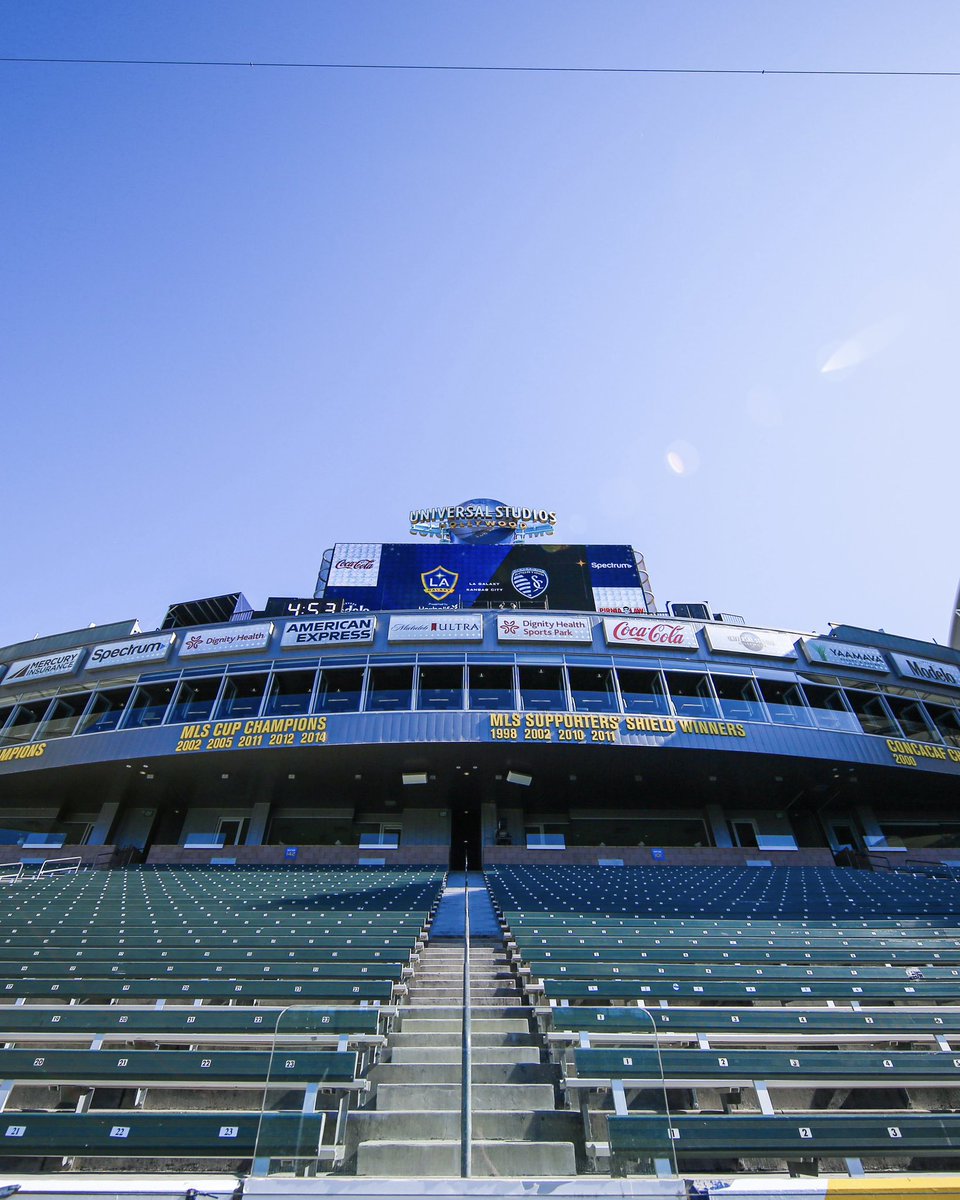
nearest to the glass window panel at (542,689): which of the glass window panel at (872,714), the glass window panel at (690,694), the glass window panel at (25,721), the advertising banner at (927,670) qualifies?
the glass window panel at (690,694)

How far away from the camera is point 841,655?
21688 millimetres

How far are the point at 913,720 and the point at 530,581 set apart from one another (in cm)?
1522

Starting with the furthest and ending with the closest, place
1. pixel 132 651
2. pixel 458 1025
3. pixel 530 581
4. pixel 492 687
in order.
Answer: pixel 530 581
pixel 132 651
pixel 492 687
pixel 458 1025

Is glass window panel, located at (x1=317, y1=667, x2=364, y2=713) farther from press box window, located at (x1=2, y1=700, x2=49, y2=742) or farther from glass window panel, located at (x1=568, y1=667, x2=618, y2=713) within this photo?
press box window, located at (x1=2, y1=700, x2=49, y2=742)

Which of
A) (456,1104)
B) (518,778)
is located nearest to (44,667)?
(518,778)

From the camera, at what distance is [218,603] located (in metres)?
25.6

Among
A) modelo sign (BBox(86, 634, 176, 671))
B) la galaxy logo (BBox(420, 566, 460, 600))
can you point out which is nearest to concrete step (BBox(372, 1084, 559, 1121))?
modelo sign (BBox(86, 634, 176, 671))

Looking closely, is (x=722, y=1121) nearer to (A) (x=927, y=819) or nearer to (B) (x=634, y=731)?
(B) (x=634, y=731)

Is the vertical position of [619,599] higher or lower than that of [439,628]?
higher

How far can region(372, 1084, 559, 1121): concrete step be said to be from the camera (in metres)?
4.63

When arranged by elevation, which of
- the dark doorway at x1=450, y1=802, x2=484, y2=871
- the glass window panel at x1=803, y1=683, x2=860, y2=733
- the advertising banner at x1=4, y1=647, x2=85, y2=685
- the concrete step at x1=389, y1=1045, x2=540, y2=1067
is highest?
the advertising banner at x1=4, y1=647, x2=85, y2=685

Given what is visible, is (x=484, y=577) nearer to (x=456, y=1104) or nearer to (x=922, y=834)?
(x=922, y=834)

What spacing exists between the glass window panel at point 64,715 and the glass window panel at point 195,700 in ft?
11.8

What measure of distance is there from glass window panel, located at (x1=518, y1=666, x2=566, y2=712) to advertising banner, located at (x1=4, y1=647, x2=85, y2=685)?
16657mm
